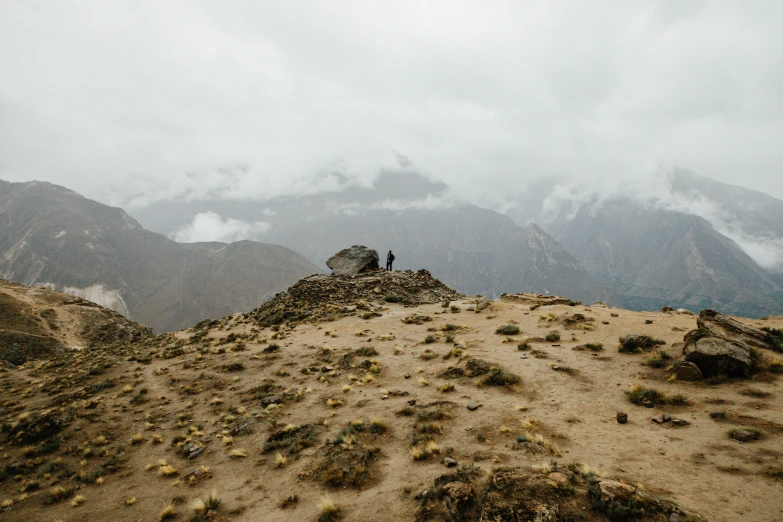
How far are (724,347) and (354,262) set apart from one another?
4485cm

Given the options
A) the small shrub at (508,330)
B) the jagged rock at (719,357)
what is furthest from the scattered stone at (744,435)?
the small shrub at (508,330)

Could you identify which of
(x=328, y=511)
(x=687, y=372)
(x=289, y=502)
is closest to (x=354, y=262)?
(x=687, y=372)

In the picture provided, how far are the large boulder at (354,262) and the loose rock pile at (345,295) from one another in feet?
9.18

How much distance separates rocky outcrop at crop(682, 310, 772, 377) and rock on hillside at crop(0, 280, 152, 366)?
69.9 metres

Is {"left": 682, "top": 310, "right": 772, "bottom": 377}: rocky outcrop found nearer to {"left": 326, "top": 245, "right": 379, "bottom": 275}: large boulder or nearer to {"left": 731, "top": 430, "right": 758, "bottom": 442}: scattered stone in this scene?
{"left": 731, "top": 430, "right": 758, "bottom": 442}: scattered stone

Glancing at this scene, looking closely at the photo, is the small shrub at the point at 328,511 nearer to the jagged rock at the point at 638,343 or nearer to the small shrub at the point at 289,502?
the small shrub at the point at 289,502

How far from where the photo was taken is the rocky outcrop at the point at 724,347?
1562cm

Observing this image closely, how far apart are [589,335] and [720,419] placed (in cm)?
1198

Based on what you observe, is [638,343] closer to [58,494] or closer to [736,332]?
[736,332]

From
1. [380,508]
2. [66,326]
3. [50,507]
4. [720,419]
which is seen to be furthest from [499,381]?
[66,326]

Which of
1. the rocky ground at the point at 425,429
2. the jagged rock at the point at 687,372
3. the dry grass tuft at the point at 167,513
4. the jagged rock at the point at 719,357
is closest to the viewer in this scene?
the rocky ground at the point at 425,429

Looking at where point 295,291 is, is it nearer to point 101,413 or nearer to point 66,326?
point 101,413

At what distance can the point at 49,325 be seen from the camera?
2977 inches

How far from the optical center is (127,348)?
130 ft
